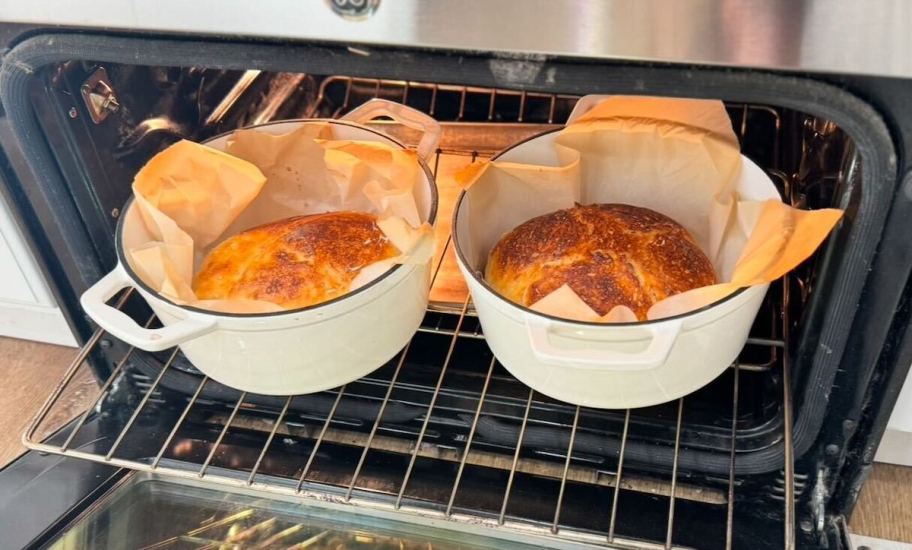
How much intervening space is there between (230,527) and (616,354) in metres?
0.47

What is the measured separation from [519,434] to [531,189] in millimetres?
266

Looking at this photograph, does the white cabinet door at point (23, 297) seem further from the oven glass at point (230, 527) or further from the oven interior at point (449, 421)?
the oven glass at point (230, 527)

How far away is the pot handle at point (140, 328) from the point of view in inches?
27.8

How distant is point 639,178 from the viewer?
0.90 metres

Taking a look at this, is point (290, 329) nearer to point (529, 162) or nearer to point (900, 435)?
point (529, 162)

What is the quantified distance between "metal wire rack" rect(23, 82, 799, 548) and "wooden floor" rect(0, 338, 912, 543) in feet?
0.62

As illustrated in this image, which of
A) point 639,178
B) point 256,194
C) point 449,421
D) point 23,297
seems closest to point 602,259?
point 639,178

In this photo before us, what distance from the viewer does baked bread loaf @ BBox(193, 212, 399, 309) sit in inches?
32.0

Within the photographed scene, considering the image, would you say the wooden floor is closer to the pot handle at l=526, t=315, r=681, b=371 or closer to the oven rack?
the oven rack

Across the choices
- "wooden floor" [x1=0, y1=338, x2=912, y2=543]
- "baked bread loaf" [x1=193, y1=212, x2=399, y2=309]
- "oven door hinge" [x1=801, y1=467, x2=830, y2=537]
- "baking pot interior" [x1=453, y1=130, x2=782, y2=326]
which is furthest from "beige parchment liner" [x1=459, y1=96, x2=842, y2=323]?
"wooden floor" [x1=0, y1=338, x2=912, y2=543]

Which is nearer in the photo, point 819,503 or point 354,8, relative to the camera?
point 354,8

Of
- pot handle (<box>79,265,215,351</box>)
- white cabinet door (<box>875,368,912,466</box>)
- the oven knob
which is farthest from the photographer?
white cabinet door (<box>875,368,912,466</box>)

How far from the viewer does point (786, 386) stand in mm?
791

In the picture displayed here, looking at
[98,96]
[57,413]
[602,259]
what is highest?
[98,96]
